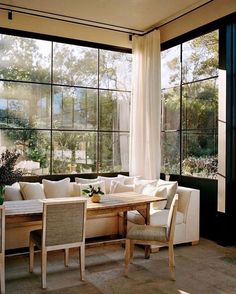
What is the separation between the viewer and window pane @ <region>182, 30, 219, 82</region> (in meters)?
5.08

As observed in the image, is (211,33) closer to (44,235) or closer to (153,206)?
(153,206)

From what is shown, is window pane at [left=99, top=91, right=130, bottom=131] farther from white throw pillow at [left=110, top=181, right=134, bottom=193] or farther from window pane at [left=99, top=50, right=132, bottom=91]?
white throw pillow at [left=110, top=181, right=134, bottom=193]

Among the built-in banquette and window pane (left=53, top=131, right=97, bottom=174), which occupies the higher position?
window pane (left=53, top=131, right=97, bottom=174)

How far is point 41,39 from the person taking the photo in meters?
5.57

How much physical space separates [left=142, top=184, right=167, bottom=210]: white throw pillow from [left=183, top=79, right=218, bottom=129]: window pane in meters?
1.34

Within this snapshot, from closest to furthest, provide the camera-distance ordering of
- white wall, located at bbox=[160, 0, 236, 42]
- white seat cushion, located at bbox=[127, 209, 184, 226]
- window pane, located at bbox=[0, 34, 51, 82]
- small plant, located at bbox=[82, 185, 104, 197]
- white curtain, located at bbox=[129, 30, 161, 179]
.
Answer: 1. small plant, located at bbox=[82, 185, 104, 197]
2. white seat cushion, located at bbox=[127, 209, 184, 226]
3. white wall, located at bbox=[160, 0, 236, 42]
4. window pane, located at bbox=[0, 34, 51, 82]
5. white curtain, located at bbox=[129, 30, 161, 179]

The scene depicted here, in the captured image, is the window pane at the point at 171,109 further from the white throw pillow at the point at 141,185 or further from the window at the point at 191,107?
the white throw pillow at the point at 141,185

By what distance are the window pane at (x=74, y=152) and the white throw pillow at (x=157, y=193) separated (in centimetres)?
147

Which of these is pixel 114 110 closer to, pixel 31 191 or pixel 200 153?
pixel 200 153

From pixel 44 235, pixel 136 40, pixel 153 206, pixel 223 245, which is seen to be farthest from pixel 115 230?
pixel 136 40

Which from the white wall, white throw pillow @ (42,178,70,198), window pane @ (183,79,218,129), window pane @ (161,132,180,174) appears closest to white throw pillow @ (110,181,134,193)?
white throw pillow @ (42,178,70,198)

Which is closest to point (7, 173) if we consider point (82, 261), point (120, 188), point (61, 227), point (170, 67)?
point (61, 227)

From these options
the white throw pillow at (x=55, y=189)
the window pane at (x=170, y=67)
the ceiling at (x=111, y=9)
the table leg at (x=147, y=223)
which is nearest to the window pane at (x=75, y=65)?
the ceiling at (x=111, y=9)

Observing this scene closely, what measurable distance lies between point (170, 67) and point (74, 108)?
1.92m
